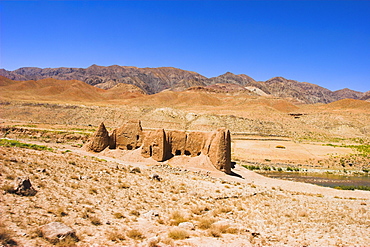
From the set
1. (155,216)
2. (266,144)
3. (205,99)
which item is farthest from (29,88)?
(155,216)

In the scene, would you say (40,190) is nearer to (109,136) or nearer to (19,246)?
(19,246)

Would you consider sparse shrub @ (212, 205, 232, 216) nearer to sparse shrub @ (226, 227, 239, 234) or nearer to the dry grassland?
the dry grassland

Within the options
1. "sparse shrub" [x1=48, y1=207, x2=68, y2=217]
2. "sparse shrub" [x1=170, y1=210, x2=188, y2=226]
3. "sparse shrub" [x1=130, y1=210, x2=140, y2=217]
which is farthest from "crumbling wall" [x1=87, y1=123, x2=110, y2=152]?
"sparse shrub" [x1=48, y1=207, x2=68, y2=217]

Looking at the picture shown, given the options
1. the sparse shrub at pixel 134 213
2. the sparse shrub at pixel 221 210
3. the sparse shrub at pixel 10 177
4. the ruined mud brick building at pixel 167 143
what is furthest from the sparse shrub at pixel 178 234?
the ruined mud brick building at pixel 167 143

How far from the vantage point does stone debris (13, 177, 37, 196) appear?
31.3ft

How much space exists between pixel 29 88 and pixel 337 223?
5686 inches

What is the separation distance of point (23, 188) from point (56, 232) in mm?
3416

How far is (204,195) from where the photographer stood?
46.5ft

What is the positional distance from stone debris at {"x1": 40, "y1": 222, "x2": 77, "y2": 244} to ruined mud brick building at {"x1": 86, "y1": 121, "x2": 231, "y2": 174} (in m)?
15.2

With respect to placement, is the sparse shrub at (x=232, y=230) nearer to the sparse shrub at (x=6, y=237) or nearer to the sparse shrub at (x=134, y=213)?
the sparse shrub at (x=134, y=213)

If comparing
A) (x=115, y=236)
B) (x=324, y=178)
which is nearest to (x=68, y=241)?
(x=115, y=236)

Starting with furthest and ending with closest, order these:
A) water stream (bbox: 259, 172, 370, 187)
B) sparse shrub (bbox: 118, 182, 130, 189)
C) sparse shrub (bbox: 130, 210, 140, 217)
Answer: water stream (bbox: 259, 172, 370, 187), sparse shrub (bbox: 118, 182, 130, 189), sparse shrub (bbox: 130, 210, 140, 217)

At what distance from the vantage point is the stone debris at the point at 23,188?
31.3 feet

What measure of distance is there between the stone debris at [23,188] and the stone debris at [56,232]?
9.23ft
